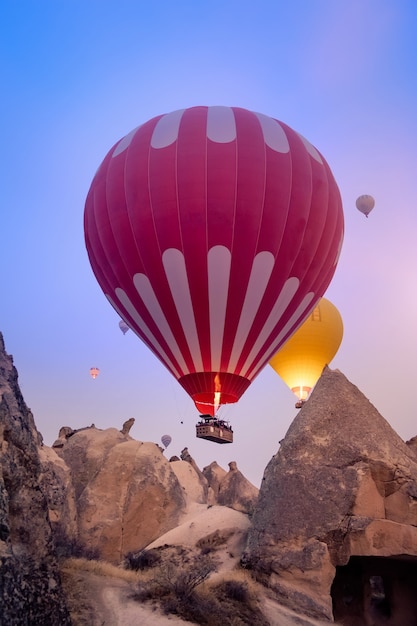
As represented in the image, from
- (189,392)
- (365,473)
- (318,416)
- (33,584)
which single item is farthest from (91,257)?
(33,584)

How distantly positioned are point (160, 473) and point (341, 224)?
1243cm

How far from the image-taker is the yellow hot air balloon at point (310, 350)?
103 feet

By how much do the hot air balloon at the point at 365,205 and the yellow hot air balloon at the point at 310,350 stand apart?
6.73 metres

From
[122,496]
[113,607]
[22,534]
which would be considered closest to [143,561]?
[113,607]

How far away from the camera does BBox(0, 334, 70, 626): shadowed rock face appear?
4605 mm

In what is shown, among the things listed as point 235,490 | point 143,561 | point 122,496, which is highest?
point 235,490

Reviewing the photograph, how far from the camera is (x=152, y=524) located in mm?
20250

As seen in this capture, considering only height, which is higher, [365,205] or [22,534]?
[365,205]

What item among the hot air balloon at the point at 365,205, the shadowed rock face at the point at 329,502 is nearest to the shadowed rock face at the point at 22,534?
the shadowed rock face at the point at 329,502

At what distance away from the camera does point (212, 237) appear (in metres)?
16.9

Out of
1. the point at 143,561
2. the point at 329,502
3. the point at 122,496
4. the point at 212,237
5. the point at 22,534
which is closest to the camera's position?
the point at 22,534

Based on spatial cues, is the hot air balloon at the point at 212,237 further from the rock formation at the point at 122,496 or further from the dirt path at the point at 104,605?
the dirt path at the point at 104,605

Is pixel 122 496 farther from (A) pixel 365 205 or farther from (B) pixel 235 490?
(A) pixel 365 205

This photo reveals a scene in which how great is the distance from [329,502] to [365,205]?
20307mm
